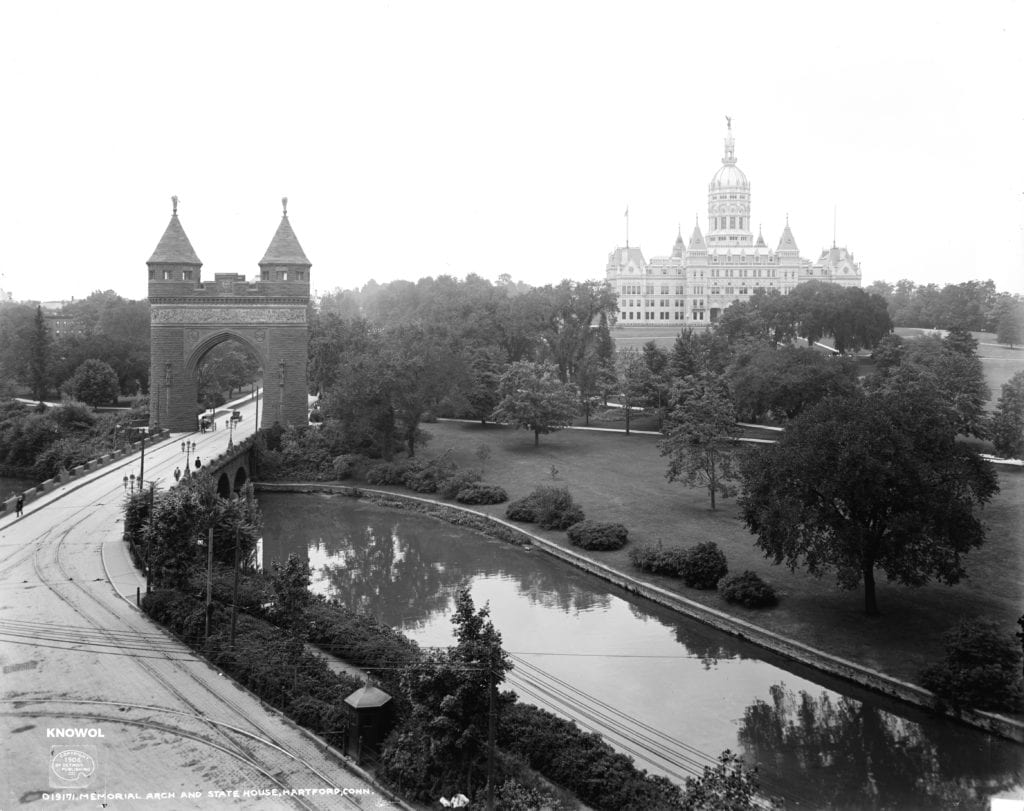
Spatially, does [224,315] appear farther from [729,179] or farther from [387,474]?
[729,179]

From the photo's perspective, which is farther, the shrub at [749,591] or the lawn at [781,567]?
the shrub at [749,591]

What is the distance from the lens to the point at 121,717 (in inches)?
558

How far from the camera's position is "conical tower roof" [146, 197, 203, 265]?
132 ft

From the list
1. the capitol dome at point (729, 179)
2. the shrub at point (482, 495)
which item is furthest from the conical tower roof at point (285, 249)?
the capitol dome at point (729, 179)

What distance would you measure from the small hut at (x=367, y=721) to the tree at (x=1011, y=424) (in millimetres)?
24136

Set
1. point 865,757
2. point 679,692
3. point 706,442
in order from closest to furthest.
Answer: point 865,757, point 679,692, point 706,442

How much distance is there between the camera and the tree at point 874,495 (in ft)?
58.5

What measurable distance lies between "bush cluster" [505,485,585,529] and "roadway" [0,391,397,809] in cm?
1228

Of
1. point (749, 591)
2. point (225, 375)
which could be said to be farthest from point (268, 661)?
point (225, 375)

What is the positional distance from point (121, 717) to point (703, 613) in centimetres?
1238

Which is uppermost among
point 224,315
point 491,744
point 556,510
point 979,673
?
point 224,315

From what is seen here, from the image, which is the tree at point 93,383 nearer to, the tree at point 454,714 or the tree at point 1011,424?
the tree at point 454,714

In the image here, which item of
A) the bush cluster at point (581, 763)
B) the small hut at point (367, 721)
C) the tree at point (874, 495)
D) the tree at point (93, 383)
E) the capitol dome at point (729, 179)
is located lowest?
the bush cluster at point (581, 763)

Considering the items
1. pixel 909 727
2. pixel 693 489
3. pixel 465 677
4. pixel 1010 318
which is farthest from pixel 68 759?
pixel 1010 318
